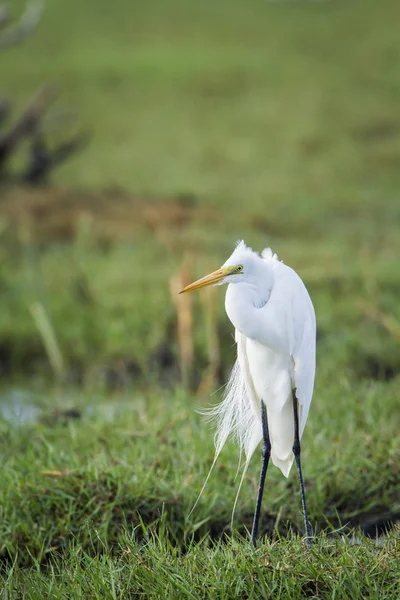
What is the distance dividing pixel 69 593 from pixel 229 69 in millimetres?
17165

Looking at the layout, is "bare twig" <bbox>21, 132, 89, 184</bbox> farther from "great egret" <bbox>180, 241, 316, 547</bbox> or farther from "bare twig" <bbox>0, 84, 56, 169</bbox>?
"great egret" <bbox>180, 241, 316, 547</bbox>

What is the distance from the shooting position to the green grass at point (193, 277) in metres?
3.13

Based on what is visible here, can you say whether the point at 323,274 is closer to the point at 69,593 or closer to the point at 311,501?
the point at 311,501

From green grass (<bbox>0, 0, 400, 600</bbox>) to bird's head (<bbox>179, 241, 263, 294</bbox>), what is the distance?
0.85 metres

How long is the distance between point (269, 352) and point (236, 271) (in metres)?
0.34

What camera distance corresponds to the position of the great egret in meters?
2.88

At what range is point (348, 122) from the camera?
16.2 metres

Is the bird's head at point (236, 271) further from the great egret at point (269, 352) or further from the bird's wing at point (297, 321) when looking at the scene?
the bird's wing at point (297, 321)

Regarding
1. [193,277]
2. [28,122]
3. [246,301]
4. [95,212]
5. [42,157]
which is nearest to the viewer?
[246,301]

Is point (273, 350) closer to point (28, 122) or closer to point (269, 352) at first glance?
point (269, 352)

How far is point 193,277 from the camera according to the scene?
26.6 feet

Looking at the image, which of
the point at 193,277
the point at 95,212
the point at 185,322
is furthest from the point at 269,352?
the point at 95,212

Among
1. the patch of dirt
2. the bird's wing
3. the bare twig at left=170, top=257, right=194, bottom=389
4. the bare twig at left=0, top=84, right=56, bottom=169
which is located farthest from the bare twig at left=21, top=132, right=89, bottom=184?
the bird's wing

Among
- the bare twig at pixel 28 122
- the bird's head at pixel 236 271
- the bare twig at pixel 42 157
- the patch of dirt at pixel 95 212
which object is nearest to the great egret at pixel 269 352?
the bird's head at pixel 236 271
